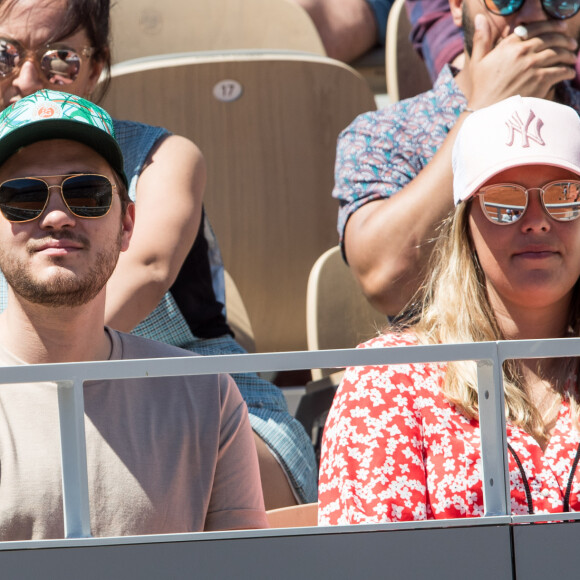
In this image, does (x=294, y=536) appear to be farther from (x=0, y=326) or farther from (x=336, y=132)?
(x=336, y=132)

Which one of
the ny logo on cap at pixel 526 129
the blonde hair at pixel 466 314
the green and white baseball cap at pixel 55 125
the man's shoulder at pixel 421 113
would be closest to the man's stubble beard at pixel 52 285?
the green and white baseball cap at pixel 55 125

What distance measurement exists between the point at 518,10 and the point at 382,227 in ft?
1.57

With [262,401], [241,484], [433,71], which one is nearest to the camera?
[241,484]

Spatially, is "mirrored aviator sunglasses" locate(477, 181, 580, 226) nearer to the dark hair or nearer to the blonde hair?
the blonde hair

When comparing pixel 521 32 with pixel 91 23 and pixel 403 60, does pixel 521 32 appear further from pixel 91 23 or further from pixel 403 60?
pixel 403 60

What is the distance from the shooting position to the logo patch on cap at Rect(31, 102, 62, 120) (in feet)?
4.39

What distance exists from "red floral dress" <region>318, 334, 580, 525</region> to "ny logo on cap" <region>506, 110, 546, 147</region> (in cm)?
34

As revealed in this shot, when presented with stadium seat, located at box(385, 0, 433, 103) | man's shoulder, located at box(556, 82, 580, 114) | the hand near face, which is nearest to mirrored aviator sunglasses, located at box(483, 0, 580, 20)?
the hand near face

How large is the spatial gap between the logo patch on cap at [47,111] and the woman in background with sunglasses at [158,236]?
394mm

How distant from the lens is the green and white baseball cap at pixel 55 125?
51.8 inches

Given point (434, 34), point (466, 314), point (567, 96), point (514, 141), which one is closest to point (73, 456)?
point (466, 314)

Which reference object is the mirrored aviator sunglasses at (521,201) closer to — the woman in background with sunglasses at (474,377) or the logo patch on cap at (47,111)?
the woman in background with sunglasses at (474,377)

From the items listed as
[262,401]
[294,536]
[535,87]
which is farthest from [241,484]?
[535,87]

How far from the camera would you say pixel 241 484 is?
128 cm
